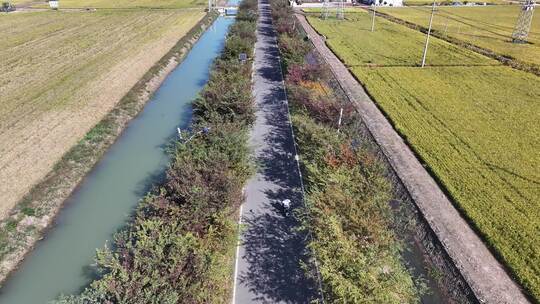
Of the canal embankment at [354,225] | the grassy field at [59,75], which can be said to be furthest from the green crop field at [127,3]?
the canal embankment at [354,225]

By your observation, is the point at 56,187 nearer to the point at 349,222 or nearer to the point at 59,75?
the point at 349,222

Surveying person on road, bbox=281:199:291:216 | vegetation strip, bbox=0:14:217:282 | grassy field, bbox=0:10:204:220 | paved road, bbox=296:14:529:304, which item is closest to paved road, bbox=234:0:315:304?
person on road, bbox=281:199:291:216

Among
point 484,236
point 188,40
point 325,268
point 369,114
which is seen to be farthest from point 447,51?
point 325,268

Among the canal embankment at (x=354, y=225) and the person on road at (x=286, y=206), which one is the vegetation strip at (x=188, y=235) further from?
the canal embankment at (x=354, y=225)

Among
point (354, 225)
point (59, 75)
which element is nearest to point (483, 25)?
point (59, 75)

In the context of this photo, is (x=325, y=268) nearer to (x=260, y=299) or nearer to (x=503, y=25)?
(x=260, y=299)
